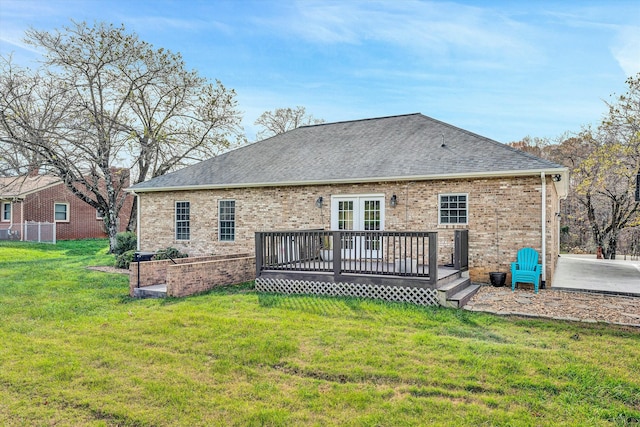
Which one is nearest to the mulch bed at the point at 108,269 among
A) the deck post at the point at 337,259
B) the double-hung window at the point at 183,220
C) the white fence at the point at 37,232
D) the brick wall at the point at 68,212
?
the double-hung window at the point at 183,220

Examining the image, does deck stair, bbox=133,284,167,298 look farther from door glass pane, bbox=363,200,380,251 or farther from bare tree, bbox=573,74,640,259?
bare tree, bbox=573,74,640,259

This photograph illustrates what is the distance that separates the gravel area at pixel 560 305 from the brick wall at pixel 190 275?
5915mm

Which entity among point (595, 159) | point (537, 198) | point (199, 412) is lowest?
point (199, 412)

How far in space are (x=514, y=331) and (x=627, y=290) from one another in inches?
202

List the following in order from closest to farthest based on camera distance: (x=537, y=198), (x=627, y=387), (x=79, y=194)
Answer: (x=627, y=387), (x=537, y=198), (x=79, y=194)

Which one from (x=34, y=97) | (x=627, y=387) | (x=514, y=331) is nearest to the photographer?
(x=627, y=387)

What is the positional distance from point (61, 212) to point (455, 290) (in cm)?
2776

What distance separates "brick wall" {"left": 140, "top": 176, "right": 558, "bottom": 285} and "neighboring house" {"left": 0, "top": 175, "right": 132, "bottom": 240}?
15.8 metres

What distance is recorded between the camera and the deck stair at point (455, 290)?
802 cm

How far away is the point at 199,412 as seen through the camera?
12.7ft

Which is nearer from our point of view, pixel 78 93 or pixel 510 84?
pixel 510 84

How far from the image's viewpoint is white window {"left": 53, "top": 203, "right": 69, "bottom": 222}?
88.6ft

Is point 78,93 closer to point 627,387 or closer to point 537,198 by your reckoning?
point 537,198

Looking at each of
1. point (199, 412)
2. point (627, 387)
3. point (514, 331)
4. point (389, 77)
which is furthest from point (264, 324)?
point (389, 77)
